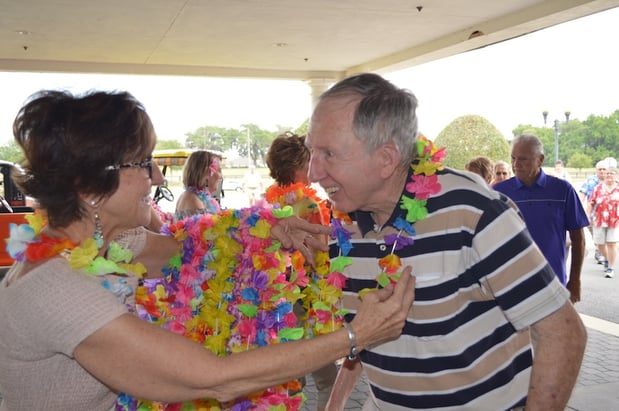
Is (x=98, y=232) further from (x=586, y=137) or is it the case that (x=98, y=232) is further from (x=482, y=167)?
Answer: (x=586, y=137)

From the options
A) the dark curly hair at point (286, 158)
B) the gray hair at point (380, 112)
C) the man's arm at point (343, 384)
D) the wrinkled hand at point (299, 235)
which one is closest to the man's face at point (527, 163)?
the dark curly hair at point (286, 158)

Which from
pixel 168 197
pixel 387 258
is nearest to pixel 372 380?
pixel 387 258

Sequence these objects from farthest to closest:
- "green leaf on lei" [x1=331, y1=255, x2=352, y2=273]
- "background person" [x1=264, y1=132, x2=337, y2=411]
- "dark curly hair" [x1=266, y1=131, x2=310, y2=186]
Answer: "dark curly hair" [x1=266, y1=131, x2=310, y2=186], "background person" [x1=264, y1=132, x2=337, y2=411], "green leaf on lei" [x1=331, y1=255, x2=352, y2=273]

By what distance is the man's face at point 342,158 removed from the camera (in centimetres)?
205

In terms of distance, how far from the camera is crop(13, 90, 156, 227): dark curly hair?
5.74 feet

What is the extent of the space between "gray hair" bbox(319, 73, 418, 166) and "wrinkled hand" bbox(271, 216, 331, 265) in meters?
0.82

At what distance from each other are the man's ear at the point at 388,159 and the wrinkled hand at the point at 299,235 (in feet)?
2.49

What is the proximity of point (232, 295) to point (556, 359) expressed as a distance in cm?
167

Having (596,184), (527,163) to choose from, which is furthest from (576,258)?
(596,184)

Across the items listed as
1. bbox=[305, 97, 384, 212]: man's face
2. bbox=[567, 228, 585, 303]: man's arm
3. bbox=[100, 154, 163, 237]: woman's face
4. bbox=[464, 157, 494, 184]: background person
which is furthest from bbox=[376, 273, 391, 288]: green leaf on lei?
bbox=[464, 157, 494, 184]: background person

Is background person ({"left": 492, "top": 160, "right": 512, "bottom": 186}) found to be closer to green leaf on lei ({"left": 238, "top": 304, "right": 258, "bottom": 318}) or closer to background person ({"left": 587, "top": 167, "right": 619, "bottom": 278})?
background person ({"left": 587, "top": 167, "right": 619, "bottom": 278})

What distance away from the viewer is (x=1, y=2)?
8.58m

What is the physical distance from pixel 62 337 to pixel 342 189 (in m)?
1.06

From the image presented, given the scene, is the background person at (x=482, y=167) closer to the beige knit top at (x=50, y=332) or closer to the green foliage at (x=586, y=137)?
the beige knit top at (x=50, y=332)
